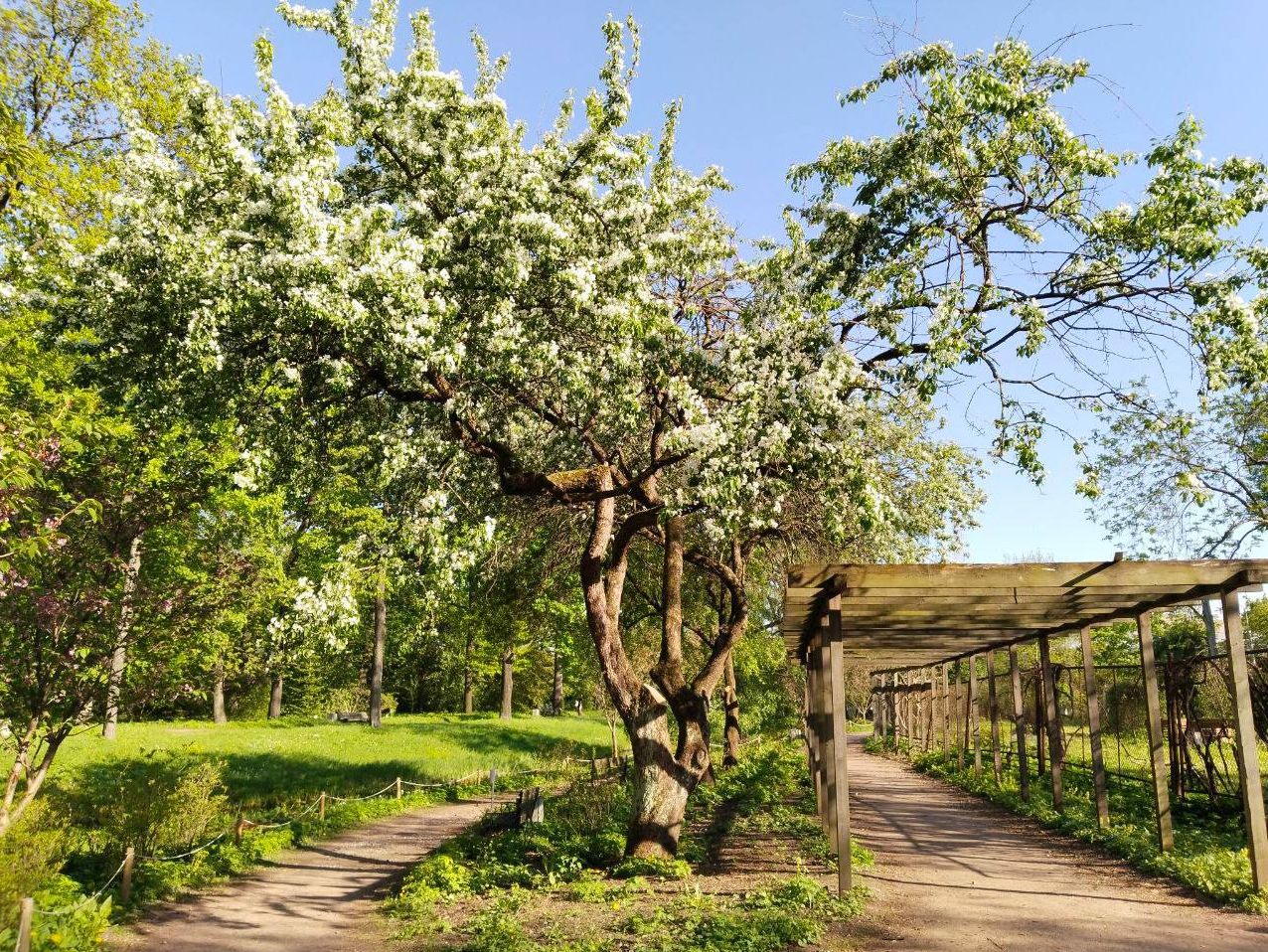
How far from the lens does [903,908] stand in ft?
31.0

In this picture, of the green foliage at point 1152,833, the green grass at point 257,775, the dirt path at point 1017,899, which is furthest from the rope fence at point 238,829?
the green foliage at point 1152,833

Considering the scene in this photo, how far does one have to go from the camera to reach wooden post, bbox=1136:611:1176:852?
11.7 metres

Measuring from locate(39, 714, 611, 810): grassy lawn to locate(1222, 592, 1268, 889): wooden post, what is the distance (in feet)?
55.4

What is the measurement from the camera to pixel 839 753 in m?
10.4

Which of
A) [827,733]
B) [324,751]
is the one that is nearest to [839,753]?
[827,733]

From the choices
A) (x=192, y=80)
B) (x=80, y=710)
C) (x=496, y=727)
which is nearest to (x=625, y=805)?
(x=80, y=710)

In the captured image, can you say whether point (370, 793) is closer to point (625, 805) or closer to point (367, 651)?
point (625, 805)

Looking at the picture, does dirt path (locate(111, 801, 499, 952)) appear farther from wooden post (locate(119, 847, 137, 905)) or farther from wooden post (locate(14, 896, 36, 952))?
wooden post (locate(14, 896, 36, 952))

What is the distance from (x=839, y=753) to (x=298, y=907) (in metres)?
7.24

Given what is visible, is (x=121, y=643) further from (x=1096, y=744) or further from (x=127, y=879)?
(x=1096, y=744)

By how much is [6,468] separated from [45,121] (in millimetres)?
15613

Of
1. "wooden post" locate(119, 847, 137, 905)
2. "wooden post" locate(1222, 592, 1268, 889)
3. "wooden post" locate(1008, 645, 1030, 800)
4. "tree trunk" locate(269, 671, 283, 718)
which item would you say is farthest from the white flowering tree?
"tree trunk" locate(269, 671, 283, 718)

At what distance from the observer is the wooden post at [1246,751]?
9.42 meters

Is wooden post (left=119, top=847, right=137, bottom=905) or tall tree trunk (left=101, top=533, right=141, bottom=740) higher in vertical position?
tall tree trunk (left=101, top=533, right=141, bottom=740)
